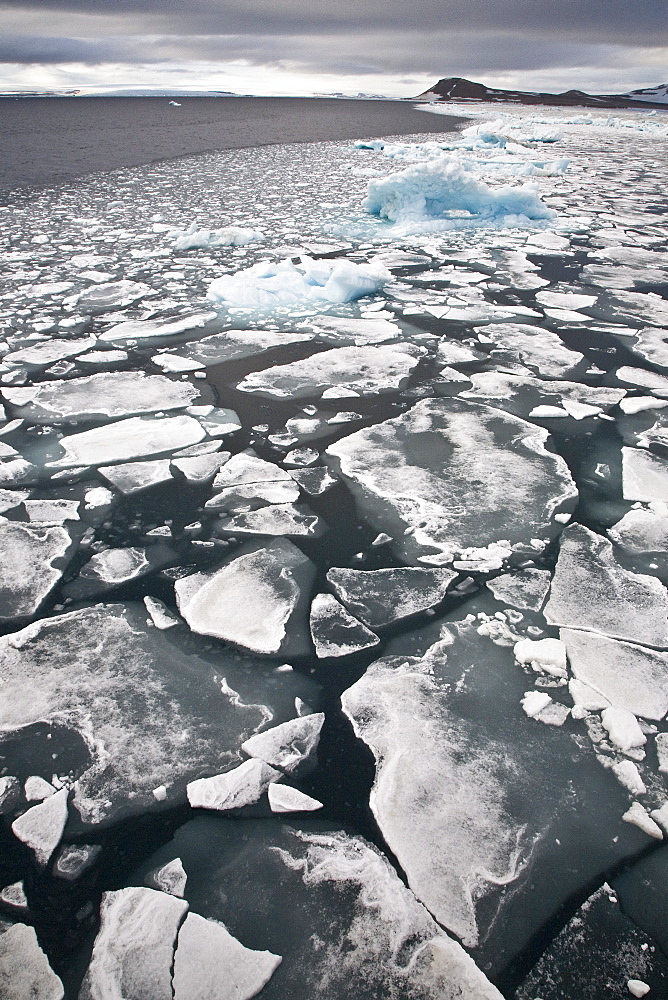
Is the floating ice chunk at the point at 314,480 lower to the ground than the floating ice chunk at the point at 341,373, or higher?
lower

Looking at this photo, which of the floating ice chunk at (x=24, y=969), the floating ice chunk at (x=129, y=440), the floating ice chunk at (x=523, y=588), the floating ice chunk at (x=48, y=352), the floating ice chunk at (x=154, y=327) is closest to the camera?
the floating ice chunk at (x=24, y=969)

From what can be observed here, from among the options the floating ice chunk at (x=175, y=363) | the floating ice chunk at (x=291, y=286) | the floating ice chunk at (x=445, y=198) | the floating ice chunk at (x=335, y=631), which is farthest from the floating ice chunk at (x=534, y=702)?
the floating ice chunk at (x=445, y=198)

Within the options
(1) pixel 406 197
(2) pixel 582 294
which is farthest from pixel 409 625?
(1) pixel 406 197

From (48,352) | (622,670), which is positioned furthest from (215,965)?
(48,352)

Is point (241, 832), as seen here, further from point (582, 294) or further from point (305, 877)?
point (582, 294)

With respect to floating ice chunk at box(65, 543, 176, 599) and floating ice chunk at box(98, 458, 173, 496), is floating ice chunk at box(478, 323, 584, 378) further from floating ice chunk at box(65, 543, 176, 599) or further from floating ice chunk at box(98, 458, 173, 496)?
floating ice chunk at box(65, 543, 176, 599)

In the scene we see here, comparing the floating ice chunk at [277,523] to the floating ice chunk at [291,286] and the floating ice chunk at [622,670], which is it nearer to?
the floating ice chunk at [622,670]
